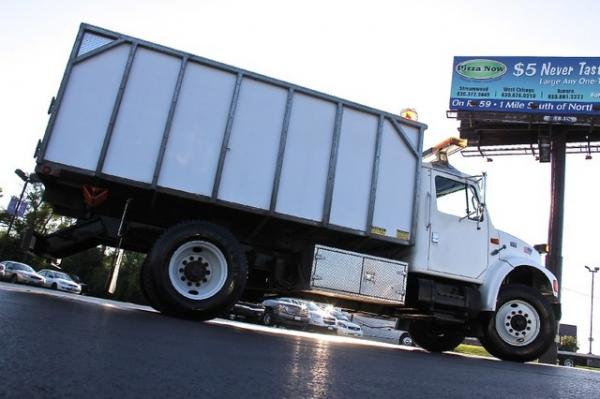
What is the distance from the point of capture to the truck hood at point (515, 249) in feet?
26.2

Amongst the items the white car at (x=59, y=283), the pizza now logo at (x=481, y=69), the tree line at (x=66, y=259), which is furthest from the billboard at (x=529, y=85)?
the tree line at (x=66, y=259)

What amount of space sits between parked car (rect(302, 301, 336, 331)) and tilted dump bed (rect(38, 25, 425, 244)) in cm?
1570

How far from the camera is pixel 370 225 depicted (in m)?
7.16

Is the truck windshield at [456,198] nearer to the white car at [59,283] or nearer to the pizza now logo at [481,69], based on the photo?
the pizza now logo at [481,69]

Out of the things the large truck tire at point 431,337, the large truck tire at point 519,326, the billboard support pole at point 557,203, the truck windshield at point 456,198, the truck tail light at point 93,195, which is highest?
the billboard support pole at point 557,203

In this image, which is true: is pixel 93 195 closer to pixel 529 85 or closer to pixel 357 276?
pixel 357 276

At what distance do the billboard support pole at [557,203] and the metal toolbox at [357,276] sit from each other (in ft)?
54.9

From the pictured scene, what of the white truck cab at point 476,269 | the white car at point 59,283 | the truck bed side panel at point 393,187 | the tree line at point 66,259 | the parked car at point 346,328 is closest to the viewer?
the truck bed side panel at point 393,187

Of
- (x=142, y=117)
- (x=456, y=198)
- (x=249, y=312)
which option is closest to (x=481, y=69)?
(x=249, y=312)

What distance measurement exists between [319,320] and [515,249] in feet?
50.9

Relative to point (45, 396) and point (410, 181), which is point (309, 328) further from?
point (45, 396)

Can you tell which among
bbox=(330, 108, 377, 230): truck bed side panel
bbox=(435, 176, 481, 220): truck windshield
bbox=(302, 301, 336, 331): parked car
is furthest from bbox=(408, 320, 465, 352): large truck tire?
bbox=(302, 301, 336, 331): parked car

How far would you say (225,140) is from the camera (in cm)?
673

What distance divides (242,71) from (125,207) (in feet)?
8.63
